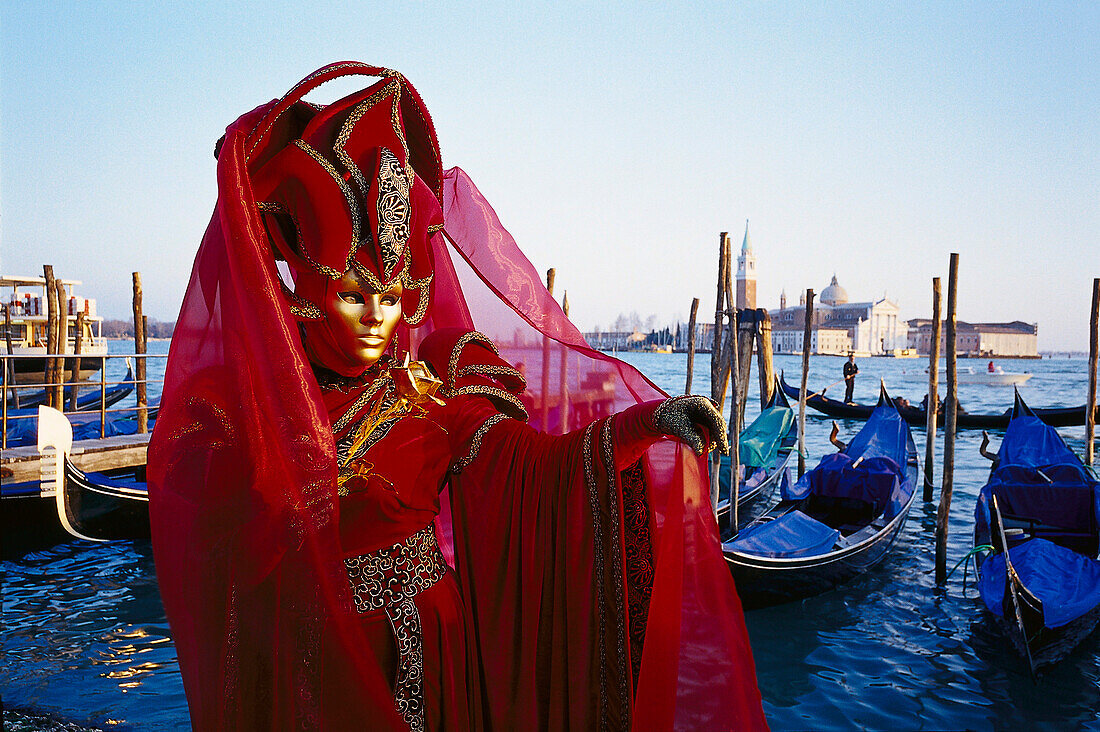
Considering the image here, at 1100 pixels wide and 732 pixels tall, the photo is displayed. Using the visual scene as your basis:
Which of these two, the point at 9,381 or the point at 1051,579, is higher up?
the point at 9,381

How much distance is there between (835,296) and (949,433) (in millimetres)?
86865

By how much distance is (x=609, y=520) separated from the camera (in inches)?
44.0

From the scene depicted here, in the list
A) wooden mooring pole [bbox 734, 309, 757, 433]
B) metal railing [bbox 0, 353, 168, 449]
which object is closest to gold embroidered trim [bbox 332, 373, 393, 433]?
metal railing [bbox 0, 353, 168, 449]

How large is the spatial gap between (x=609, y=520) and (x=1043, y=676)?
14.3 feet

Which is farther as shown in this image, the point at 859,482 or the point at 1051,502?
the point at 859,482

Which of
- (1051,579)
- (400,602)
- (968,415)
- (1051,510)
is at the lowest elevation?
(968,415)

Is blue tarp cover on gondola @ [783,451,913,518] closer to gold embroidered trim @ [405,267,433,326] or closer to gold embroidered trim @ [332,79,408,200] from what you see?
gold embroidered trim @ [405,267,433,326]

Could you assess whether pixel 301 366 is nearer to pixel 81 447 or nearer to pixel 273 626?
pixel 273 626

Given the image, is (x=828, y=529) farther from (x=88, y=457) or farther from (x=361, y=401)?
(x=88, y=457)

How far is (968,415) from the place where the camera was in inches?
654

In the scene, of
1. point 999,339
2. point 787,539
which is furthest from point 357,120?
point 999,339

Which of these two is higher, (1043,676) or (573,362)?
(573,362)

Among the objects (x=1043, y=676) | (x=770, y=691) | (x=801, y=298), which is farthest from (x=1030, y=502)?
(x=801, y=298)

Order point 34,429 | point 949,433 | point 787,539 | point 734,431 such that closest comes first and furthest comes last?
1. point 787,539
2. point 949,433
3. point 734,431
4. point 34,429
